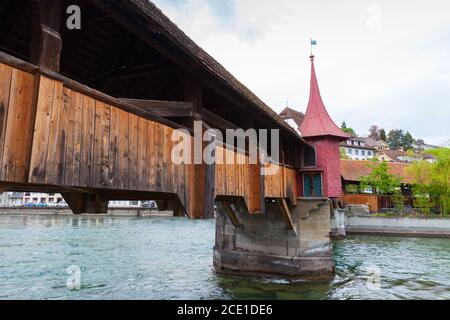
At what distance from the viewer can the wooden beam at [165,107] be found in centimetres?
431

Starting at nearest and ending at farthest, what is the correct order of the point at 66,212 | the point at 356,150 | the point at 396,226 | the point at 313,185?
1. the point at 313,185
2. the point at 396,226
3. the point at 66,212
4. the point at 356,150

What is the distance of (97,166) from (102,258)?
14145 millimetres

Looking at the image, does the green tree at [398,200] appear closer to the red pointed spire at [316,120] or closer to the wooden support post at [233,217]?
the red pointed spire at [316,120]

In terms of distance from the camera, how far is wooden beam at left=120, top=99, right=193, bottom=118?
170 inches

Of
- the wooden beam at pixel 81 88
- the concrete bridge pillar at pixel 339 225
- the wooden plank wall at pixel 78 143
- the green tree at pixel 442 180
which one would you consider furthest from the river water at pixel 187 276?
the green tree at pixel 442 180

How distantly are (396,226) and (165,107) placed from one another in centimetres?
2697

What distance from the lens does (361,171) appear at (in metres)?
33.3

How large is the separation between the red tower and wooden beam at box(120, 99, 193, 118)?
1056 cm

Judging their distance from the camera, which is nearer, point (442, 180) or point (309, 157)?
point (309, 157)

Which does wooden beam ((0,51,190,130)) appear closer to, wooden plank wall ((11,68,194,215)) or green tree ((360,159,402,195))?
wooden plank wall ((11,68,194,215))

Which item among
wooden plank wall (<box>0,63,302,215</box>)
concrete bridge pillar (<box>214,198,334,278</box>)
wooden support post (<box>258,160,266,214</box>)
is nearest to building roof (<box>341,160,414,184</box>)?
concrete bridge pillar (<box>214,198,334,278</box>)

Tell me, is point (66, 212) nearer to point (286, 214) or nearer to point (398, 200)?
point (398, 200)

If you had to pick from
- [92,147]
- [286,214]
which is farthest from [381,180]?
[92,147]
